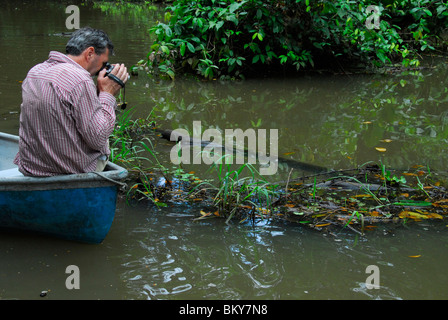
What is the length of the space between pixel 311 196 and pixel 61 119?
2187 millimetres

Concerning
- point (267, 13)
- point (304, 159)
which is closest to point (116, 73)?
point (304, 159)

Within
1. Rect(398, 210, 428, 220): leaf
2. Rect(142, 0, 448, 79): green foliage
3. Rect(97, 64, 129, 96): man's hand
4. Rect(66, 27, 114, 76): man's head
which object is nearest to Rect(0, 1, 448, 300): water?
Rect(398, 210, 428, 220): leaf

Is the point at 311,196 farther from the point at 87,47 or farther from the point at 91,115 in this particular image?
the point at 87,47

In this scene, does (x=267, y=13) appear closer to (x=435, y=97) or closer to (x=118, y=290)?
(x=435, y=97)

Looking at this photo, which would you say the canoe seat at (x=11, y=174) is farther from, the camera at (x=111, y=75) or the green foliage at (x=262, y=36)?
the green foliage at (x=262, y=36)

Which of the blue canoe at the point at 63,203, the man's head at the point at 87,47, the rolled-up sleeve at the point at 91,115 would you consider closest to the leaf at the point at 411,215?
the blue canoe at the point at 63,203

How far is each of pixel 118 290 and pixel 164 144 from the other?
2.80m

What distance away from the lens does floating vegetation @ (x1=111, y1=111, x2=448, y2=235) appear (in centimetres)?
393

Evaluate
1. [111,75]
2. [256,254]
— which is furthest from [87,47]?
[256,254]

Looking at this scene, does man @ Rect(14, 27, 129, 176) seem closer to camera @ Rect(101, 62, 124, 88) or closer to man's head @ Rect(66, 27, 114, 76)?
man's head @ Rect(66, 27, 114, 76)

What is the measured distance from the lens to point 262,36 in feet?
26.6

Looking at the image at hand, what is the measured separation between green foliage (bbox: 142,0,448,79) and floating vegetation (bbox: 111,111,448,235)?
3822mm

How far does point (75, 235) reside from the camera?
11.3ft
